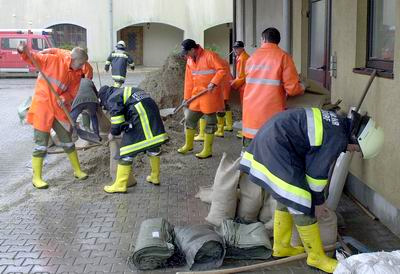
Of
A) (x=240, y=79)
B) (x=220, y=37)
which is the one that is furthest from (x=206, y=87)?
(x=220, y=37)

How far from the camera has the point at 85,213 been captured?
5.61 metres

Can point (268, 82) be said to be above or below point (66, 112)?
above

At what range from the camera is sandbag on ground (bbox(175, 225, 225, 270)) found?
414 cm

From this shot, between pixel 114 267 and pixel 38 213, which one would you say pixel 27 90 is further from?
pixel 114 267

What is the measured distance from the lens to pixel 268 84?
18.9ft

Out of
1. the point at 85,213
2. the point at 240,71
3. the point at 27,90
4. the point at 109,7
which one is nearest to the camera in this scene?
the point at 85,213

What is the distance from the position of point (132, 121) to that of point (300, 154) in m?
2.67

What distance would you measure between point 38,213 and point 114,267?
5.63 feet

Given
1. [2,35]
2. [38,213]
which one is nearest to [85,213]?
[38,213]

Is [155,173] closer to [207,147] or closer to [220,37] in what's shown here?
[207,147]

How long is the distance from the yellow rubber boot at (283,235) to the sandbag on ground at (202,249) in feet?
1.37

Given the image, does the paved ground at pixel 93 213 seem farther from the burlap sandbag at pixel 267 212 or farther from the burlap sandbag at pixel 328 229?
the burlap sandbag at pixel 267 212

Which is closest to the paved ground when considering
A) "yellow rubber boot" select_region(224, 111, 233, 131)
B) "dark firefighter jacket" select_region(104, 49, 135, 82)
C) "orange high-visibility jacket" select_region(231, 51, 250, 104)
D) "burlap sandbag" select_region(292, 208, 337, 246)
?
"burlap sandbag" select_region(292, 208, 337, 246)

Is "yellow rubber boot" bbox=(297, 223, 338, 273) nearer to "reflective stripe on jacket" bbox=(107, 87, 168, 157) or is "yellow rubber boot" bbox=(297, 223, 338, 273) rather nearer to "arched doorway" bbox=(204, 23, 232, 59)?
"reflective stripe on jacket" bbox=(107, 87, 168, 157)
